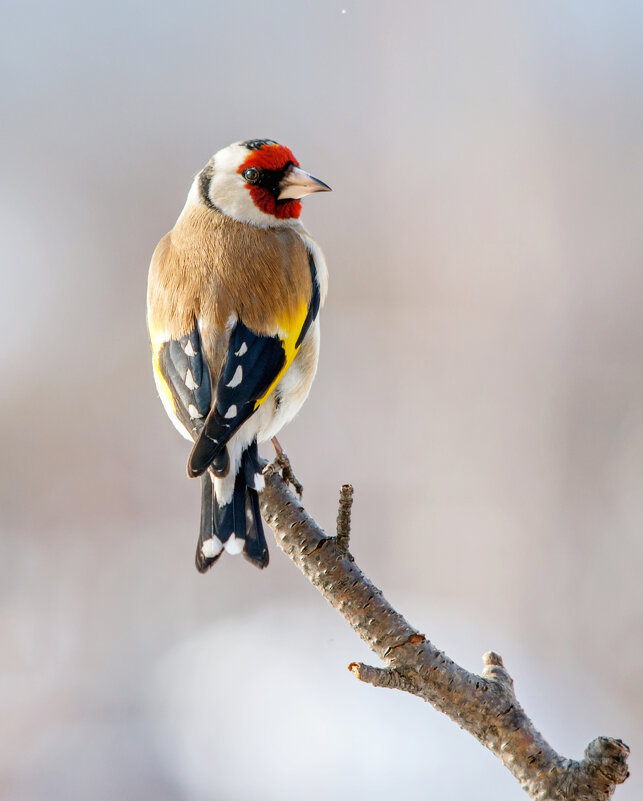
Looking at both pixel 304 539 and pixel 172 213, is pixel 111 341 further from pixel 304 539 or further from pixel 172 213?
pixel 304 539

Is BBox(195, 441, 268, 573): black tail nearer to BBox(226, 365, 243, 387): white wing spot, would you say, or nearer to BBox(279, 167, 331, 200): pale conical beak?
BBox(226, 365, 243, 387): white wing spot

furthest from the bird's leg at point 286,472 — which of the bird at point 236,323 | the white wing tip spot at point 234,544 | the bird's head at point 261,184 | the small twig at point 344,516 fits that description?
the bird's head at point 261,184

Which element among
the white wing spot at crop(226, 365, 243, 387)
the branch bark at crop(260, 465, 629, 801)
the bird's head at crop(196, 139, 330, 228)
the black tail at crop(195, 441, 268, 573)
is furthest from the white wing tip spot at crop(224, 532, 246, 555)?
the bird's head at crop(196, 139, 330, 228)

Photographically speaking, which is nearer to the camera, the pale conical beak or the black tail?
the black tail

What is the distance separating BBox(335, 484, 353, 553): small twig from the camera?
96cm

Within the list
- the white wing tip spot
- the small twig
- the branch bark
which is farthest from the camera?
the white wing tip spot

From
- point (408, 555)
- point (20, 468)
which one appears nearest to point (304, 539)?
point (408, 555)

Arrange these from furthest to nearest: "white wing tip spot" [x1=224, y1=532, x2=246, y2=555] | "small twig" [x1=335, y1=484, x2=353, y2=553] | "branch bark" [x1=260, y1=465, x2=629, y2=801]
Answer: "white wing tip spot" [x1=224, y1=532, x2=246, y2=555] → "small twig" [x1=335, y1=484, x2=353, y2=553] → "branch bark" [x1=260, y1=465, x2=629, y2=801]

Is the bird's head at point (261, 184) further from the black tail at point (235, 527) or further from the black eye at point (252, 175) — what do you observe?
the black tail at point (235, 527)

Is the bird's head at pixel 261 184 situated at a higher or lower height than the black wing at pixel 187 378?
higher

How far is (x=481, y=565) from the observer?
8.80ft

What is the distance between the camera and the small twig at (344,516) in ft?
3.16

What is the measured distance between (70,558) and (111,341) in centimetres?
70

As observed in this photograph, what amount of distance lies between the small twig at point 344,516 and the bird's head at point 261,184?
0.71 m
